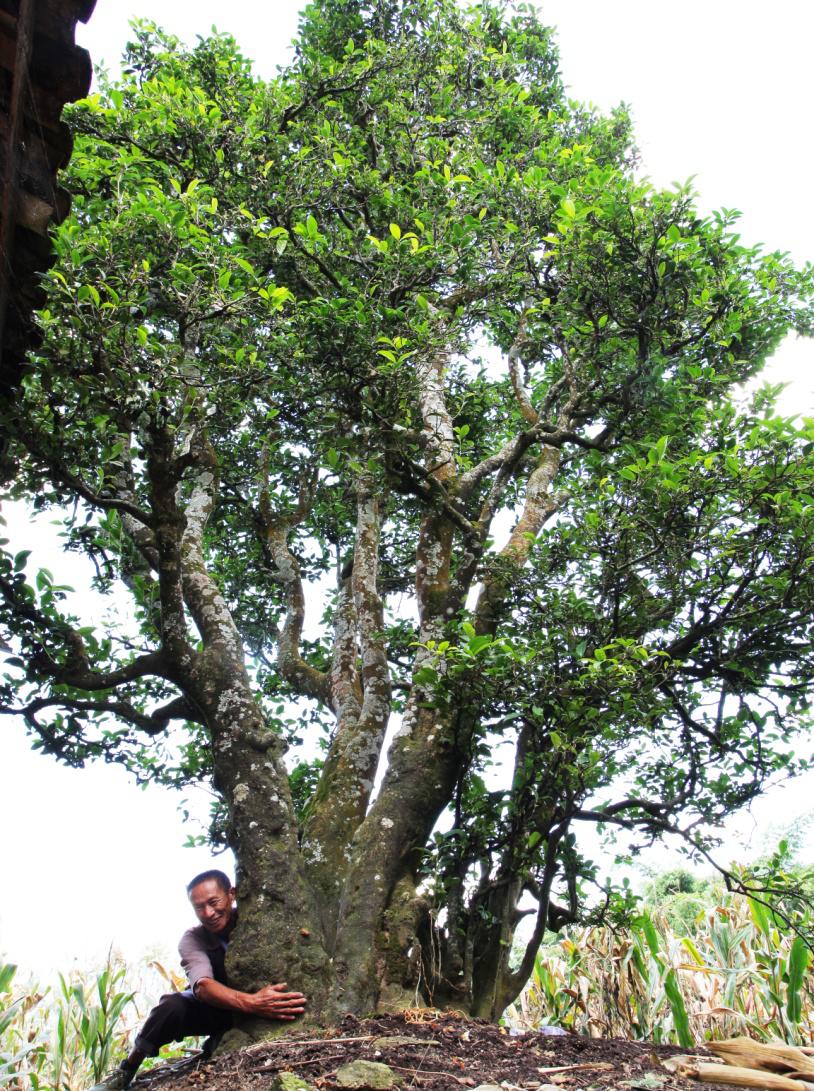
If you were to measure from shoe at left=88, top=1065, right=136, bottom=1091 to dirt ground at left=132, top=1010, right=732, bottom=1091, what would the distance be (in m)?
0.08

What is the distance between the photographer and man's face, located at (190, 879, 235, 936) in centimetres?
515

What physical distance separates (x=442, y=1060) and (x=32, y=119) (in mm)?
4558

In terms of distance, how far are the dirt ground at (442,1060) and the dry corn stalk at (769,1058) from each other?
1.26ft

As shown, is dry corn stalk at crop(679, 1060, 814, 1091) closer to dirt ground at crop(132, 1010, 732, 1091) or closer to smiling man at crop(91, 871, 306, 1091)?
dirt ground at crop(132, 1010, 732, 1091)

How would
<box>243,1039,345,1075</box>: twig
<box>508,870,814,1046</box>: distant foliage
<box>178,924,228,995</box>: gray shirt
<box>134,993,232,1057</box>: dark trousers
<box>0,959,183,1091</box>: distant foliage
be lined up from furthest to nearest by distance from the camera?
<box>0,959,183,1091</box>: distant foliage, <box>508,870,814,1046</box>: distant foliage, <box>134,993,232,1057</box>: dark trousers, <box>178,924,228,995</box>: gray shirt, <box>243,1039,345,1075</box>: twig

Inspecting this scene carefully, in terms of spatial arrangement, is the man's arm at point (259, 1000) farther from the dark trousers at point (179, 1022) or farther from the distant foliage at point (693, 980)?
the distant foliage at point (693, 980)

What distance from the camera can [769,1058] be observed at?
4.05m

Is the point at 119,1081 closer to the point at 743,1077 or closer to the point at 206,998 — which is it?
the point at 206,998

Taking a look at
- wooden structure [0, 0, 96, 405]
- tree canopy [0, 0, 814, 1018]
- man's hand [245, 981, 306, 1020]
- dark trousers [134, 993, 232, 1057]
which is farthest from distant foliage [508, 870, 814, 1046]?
wooden structure [0, 0, 96, 405]

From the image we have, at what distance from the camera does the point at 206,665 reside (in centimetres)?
578

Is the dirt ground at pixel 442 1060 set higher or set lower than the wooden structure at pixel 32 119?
lower

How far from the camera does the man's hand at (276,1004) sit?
14.7 ft

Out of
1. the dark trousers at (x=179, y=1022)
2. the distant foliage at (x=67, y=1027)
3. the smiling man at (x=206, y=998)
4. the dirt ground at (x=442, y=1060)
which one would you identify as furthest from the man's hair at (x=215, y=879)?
the distant foliage at (x=67, y=1027)

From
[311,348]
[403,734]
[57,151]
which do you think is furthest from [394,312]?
Result: [403,734]
